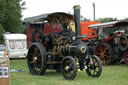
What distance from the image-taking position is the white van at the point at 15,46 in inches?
740

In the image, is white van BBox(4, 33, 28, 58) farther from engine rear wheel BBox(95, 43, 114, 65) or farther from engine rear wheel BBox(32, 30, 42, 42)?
engine rear wheel BBox(32, 30, 42, 42)

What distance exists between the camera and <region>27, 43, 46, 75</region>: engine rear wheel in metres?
8.94

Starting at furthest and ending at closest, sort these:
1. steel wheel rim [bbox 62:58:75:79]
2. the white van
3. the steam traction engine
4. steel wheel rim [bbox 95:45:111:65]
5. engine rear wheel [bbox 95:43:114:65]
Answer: the white van
steel wheel rim [bbox 95:45:111:65]
engine rear wheel [bbox 95:43:114:65]
the steam traction engine
steel wheel rim [bbox 62:58:75:79]

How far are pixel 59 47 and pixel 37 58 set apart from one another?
3.17 feet

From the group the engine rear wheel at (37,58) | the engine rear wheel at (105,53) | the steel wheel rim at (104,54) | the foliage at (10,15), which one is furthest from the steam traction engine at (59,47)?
the foliage at (10,15)

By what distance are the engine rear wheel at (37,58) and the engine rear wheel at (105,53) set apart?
4.31 meters

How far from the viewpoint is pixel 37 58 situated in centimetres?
945

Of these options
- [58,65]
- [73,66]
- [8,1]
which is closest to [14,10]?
[8,1]

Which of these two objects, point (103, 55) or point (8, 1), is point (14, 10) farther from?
Answer: point (103, 55)

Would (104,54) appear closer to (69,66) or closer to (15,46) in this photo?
(69,66)

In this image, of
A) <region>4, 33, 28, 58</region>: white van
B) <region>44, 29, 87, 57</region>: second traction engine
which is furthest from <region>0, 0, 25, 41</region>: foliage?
<region>44, 29, 87, 57</region>: second traction engine

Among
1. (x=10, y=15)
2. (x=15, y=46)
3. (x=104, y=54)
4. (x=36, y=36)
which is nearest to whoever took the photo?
(x=36, y=36)

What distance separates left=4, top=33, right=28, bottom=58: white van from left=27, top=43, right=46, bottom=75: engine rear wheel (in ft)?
28.9

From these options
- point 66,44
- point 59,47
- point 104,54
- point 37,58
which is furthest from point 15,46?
point 66,44
